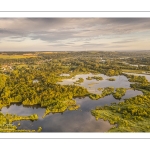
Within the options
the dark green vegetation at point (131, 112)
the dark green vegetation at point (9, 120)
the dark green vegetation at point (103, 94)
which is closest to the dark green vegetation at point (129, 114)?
the dark green vegetation at point (131, 112)

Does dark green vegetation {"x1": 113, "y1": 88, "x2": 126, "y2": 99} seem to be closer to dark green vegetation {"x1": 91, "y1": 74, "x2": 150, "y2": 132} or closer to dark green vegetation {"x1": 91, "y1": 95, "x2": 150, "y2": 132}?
dark green vegetation {"x1": 91, "y1": 74, "x2": 150, "y2": 132}

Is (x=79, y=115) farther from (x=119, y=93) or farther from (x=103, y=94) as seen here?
(x=119, y=93)

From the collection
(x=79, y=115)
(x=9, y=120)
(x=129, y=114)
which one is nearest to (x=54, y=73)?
(x=79, y=115)

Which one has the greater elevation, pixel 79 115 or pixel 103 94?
pixel 103 94

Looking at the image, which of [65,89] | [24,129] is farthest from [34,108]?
[65,89]

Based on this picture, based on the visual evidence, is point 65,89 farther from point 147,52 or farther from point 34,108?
point 147,52

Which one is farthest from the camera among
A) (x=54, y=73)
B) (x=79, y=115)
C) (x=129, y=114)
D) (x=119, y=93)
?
(x=54, y=73)
